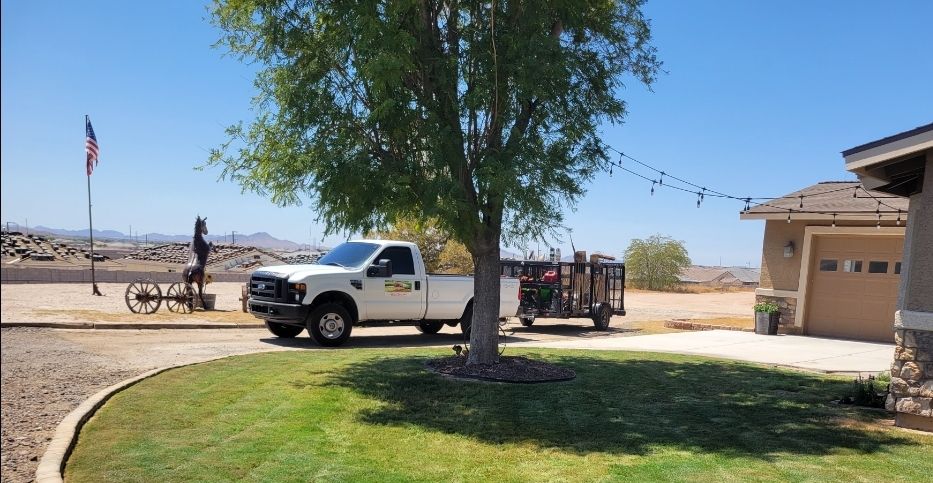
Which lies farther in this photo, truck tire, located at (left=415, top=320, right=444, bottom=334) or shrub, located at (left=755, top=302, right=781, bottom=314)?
shrub, located at (left=755, top=302, right=781, bottom=314)

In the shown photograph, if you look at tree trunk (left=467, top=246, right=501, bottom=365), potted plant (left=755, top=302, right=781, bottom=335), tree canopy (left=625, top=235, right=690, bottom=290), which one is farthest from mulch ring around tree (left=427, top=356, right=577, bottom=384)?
tree canopy (left=625, top=235, right=690, bottom=290)

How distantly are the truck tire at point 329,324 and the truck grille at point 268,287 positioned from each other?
70 cm

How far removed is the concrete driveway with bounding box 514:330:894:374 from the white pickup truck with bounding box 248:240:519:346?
2038 mm

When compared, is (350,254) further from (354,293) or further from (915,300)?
(915,300)

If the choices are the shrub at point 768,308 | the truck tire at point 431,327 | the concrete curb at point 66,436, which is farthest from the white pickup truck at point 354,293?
the shrub at point 768,308

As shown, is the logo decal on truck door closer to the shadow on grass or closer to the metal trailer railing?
the shadow on grass

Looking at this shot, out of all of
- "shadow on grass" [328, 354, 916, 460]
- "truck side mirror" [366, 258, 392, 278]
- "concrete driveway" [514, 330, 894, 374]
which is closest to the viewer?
"shadow on grass" [328, 354, 916, 460]

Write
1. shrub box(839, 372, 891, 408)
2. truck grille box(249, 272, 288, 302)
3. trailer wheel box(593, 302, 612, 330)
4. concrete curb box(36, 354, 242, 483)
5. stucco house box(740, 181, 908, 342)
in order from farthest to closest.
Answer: trailer wheel box(593, 302, 612, 330)
stucco house box(740, 181, 908, 342)
truck grille box(249, 272, 288, 302)
shrub box(839, 372, 891, 408)
concrete curb box(36, 354, 242, 483)

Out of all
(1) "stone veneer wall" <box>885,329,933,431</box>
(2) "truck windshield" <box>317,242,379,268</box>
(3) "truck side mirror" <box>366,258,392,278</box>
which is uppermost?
(2) "truck windshield" <box>317,242,379,268</box>

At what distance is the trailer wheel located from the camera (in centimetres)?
1989

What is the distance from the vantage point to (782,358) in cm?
1301

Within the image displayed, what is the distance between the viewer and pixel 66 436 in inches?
237

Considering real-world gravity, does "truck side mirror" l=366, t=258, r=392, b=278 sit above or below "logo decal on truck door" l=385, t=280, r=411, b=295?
above

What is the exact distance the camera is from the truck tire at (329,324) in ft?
44.0
